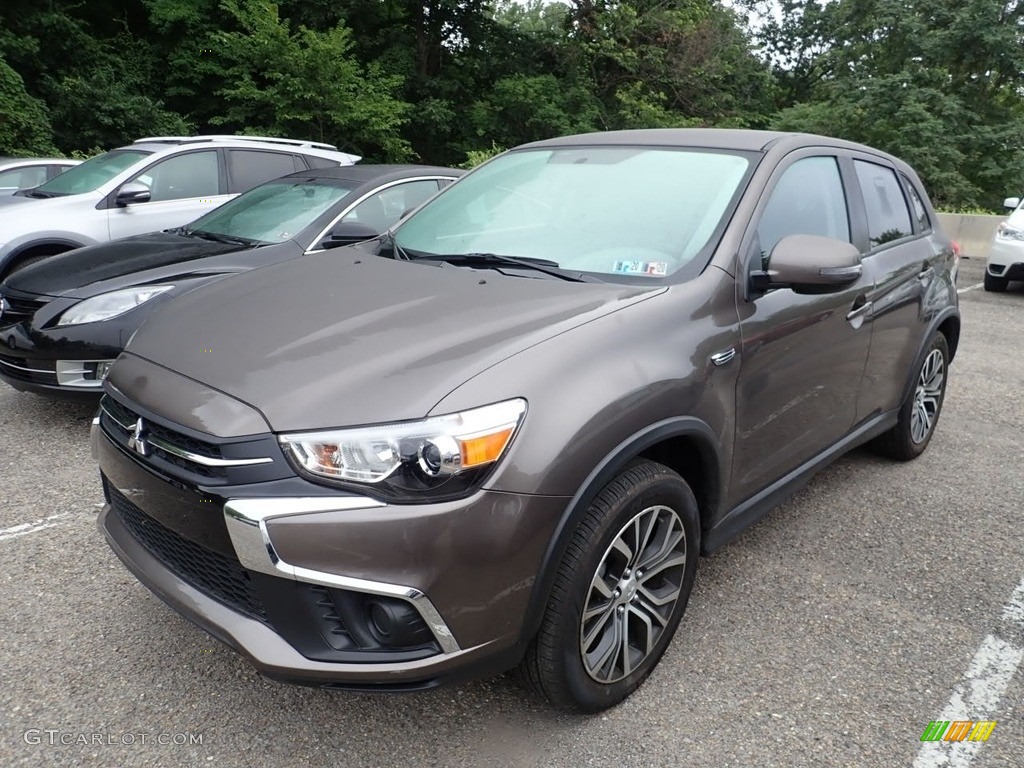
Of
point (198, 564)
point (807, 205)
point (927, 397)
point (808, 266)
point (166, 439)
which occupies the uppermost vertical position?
point (807, 205)

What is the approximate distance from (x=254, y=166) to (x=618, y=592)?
6173 mm

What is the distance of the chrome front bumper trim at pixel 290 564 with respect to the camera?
1.90 meters

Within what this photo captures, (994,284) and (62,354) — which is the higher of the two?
(62,354)

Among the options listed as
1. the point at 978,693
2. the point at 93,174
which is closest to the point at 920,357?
the point at 978,693

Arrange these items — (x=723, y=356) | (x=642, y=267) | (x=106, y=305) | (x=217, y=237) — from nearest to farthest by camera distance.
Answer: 1. (x=723, y=356)
2. (x=642, y=267)
3. (x=106, y=305)
4. (x=217, y=237)

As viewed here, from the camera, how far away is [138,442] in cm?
222

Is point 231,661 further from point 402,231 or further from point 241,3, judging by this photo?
point 241,3

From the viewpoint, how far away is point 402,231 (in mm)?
3434

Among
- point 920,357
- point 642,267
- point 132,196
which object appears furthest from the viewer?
point 132,196

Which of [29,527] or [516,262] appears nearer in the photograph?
[516,262]

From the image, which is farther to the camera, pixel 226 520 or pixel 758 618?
pixel 758 618

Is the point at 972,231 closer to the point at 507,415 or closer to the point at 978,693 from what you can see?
the point at 978,693

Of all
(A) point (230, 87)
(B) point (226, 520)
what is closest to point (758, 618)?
(B) point (226, 520)

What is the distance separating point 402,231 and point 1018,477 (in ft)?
11.5
